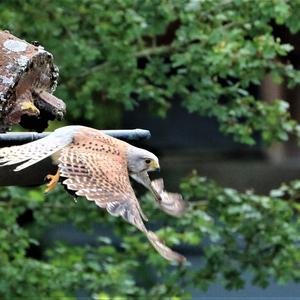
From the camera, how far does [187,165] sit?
830 centimetres

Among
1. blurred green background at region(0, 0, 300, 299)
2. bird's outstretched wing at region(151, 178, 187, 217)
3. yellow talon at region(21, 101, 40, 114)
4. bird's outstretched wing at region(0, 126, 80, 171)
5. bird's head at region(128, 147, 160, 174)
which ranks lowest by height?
blurred green background at region(0, 0, 300, 299)

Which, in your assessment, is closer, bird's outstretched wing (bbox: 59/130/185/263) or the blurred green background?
bird's outstretched wing (bbox: 59/130/185/263)

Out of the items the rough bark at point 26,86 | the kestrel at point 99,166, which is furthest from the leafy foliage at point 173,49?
the kestrel at point 99,166

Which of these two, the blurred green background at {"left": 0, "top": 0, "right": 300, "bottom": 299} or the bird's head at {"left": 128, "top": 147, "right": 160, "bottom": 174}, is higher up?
the bird's head at {"left": 128, "top": 147, "right": 160, "bottom": 174}

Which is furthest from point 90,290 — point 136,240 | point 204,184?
point 204,184

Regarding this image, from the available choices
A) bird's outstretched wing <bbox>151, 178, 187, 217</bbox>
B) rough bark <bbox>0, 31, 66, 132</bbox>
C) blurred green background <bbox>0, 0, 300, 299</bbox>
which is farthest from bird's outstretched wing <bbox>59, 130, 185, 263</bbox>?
blurred green background <bbox>0, 0, 300, 299</bbox>

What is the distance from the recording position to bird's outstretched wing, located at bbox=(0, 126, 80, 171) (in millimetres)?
2293

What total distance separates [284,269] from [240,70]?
2.98 feet

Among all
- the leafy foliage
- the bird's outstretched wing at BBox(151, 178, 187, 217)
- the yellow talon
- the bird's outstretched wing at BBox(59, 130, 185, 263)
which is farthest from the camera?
the leafy foliage

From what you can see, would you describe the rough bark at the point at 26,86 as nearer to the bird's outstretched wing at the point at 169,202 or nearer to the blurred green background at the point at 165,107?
the bird's outstretched wing at the point at 169,202

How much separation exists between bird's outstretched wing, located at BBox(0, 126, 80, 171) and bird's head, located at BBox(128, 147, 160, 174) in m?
0.14

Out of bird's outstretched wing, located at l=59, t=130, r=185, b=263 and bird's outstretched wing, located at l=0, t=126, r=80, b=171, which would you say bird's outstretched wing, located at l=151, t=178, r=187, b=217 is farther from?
bird's outstretched wing, located at l=0, t=126, r=80, b=171

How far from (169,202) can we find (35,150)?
33 cm

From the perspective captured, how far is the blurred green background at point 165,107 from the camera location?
473 centimetres
